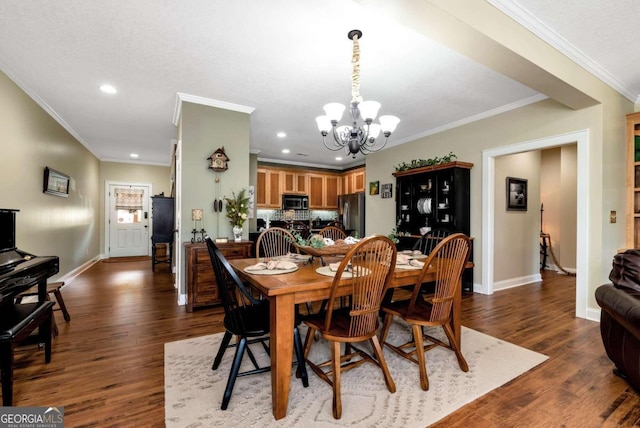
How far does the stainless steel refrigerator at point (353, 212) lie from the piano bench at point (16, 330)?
5.51m

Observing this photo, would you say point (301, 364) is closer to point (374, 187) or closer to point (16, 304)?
point (16, 304)

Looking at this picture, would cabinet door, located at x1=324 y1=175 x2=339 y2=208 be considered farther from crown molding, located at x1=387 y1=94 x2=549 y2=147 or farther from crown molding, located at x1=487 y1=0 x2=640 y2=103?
crown molding, located at x1=487 y1=0 x2=640 y2=103

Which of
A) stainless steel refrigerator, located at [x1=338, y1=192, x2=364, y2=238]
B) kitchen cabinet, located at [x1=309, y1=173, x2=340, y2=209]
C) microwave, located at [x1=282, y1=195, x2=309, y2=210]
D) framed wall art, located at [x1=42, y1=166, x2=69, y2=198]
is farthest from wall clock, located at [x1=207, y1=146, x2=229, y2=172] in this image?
kitchen cabinet, located at [x1=309, y1=173, x2=340, y2=209]

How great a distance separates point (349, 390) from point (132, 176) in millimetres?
8364

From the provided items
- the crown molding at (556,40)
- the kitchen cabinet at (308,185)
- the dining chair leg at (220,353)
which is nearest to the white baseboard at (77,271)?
the kitchen cabinet at (308,185)

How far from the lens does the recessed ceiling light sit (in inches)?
135

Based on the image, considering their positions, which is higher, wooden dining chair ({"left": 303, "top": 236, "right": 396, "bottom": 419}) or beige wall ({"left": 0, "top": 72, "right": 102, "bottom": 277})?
beige wall ({"left": 0, "top": 72, "right": 102, "bottom": 277})

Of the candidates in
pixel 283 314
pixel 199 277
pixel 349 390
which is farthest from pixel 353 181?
pixel 283 314

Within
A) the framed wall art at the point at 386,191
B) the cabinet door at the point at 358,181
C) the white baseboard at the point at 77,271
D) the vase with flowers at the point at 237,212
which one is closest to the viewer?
the vase with flowers at the point at 237,212

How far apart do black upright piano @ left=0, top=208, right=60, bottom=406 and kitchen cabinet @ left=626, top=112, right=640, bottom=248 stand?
5671 millimetres

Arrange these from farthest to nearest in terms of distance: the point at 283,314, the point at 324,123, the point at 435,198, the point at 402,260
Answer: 1. the point at 435,198
2. the point at 324,123
3. the point at 402,260
4. the point at 283,314

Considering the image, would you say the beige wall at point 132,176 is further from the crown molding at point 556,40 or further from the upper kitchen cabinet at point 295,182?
the crown molding at point 556,40

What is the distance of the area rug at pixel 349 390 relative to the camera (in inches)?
65.5

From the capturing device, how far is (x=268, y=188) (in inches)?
290
